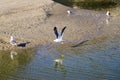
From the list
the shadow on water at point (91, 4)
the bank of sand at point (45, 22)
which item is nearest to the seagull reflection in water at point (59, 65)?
the bank of sand at point (45, 22)

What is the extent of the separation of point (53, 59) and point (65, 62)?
755 mm

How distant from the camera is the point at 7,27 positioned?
75.9 feet

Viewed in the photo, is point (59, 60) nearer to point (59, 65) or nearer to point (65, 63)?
point (65, 63)

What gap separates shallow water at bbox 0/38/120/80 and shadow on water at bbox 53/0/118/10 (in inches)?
463

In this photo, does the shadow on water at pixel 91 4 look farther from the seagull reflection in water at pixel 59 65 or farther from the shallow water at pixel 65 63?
the seagull reflection in water at pixel 59 65

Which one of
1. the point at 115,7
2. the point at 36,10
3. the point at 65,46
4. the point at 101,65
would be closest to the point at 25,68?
the point at 101,65

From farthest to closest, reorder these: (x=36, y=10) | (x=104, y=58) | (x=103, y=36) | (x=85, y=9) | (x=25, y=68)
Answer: (x=85, y=9) < (x=36, y=10) < (x=103, y=36) < (x=104, y=58) < (x=25, y=68)

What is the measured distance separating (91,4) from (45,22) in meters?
9.94

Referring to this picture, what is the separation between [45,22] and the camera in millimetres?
24875

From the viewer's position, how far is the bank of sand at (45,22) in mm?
22125

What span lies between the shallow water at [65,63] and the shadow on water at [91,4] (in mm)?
11748

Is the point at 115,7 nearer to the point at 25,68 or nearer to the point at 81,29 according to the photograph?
the point at 81,29

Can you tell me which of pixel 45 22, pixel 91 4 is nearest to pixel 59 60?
pixel 45 22

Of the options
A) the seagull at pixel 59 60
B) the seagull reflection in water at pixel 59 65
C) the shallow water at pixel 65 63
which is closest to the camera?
the shallow water at pixel 65 63
